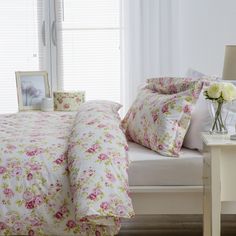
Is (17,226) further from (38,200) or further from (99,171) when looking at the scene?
(99,171)

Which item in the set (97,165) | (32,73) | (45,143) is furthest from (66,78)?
(97,165)

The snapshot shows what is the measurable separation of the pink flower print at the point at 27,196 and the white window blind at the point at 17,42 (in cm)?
233

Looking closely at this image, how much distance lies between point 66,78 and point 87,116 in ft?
5.75

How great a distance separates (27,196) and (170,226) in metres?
1.22

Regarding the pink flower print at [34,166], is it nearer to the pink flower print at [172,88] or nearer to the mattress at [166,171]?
the mattress at [166,171]

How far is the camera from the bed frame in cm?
275

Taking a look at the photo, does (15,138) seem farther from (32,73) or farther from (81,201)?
(32,73)

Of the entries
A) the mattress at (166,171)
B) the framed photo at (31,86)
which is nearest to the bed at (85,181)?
the mattress at (166,171)

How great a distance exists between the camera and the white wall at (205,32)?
453cm

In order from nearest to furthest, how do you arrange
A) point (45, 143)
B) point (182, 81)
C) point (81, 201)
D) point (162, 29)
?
point (81, 201), point (45, 143), point (182, 81), point (162, 29)

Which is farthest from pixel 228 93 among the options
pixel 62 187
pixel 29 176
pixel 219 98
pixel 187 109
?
pixel 29 176

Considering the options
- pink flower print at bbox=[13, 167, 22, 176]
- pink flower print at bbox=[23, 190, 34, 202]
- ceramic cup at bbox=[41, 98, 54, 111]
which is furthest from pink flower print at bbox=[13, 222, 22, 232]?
ceramic cup at bbox=[41, 98, 54, 111]

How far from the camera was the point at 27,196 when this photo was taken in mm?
2549

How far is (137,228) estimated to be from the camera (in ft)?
11.2
